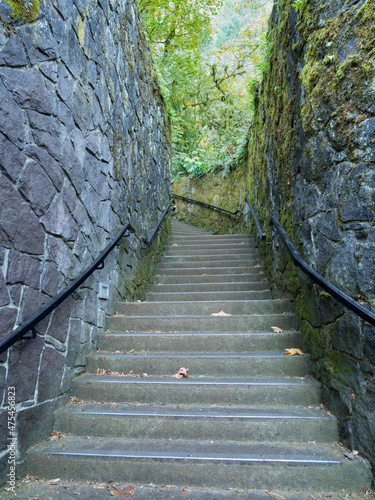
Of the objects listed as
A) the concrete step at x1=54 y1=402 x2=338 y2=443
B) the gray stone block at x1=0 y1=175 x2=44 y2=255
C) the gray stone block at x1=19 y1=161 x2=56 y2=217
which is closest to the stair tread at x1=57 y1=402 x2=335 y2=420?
the concrete step at x1=54 y1=402 x2=338 y2=443

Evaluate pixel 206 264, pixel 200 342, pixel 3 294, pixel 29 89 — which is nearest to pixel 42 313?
pixel 3 294

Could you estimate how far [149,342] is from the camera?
2789 mm

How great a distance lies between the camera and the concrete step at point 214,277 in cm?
417

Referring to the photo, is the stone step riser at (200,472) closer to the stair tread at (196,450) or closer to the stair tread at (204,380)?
the stair tread at (196,450)

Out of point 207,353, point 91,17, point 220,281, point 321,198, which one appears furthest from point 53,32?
point 220,281

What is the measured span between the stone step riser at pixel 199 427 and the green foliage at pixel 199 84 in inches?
233

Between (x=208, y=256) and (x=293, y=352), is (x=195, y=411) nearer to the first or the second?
(x=293, y=352)

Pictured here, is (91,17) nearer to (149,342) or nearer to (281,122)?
(281,122)

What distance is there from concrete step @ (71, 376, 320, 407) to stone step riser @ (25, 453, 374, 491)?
0.51 m

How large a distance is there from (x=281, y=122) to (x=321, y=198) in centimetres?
137

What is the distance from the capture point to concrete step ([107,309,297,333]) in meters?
2.93

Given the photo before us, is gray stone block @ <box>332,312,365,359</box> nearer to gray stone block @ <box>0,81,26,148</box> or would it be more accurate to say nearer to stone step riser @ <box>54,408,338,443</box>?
stone step riser @ <box>54,408,338,443</box>

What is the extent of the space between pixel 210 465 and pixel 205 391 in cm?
55

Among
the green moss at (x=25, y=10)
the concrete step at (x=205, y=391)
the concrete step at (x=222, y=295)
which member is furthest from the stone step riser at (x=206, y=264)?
the green moss at (x=25, y=10)
